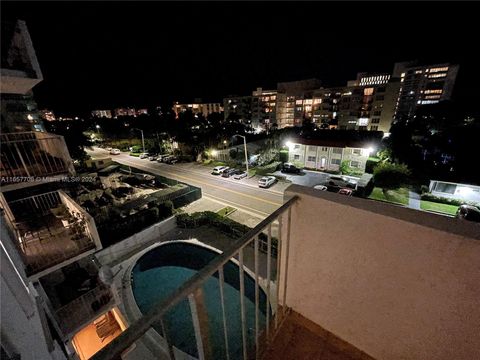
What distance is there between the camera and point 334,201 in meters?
1.97

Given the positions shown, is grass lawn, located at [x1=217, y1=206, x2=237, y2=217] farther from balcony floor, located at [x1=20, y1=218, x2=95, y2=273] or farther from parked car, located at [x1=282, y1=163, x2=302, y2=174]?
parked car, located at [x1=282, y1=163, x2=302, y2=174]

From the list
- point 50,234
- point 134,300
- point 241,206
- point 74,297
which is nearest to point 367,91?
point 241,206

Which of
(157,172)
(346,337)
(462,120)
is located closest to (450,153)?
(462,120)

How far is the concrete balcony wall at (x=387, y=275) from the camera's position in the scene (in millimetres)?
1555

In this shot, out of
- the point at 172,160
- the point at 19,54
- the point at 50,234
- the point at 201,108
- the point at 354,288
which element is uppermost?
the point at 201,108

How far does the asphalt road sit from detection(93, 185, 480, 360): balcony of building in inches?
443

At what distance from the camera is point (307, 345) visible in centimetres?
243

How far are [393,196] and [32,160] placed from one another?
70.3 ft

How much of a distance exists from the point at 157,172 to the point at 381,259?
24216 millimetres

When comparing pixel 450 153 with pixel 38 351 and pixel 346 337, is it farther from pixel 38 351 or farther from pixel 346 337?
pixel 38 351

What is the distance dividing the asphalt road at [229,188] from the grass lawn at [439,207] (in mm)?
→ 10106

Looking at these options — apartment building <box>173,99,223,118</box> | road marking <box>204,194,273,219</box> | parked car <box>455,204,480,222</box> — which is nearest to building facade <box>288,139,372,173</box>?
parked car <box>455,204,480,222</box>

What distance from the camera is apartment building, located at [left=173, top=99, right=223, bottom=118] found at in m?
75.4

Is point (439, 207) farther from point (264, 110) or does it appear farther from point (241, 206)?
point (264, 110)
